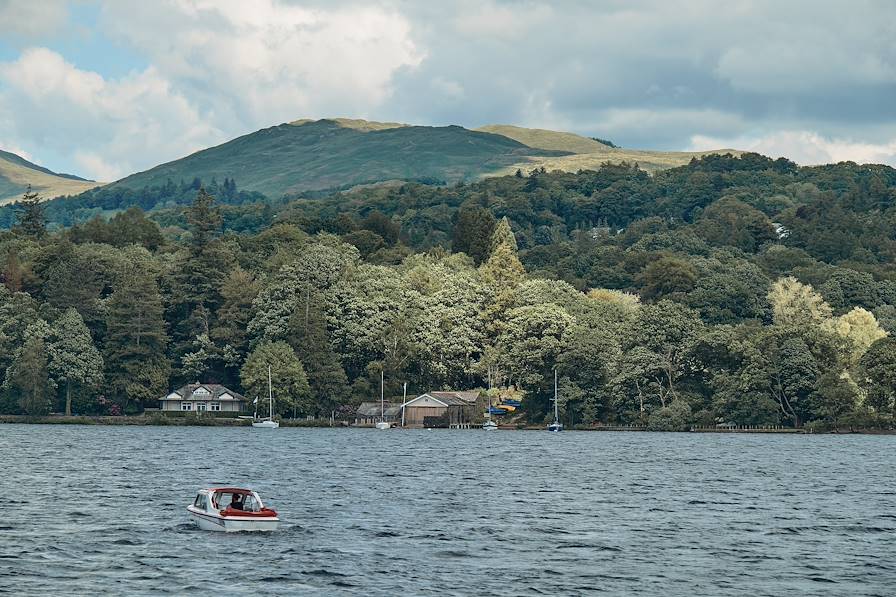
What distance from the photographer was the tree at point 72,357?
18150cm

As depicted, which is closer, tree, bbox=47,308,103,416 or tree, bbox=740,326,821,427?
tree, bbox=740,326,821,427

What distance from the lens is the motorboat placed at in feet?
204

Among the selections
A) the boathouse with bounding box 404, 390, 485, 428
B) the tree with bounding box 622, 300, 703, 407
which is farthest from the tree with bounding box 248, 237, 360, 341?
the tree with bounding box 622, 300, 703, 407

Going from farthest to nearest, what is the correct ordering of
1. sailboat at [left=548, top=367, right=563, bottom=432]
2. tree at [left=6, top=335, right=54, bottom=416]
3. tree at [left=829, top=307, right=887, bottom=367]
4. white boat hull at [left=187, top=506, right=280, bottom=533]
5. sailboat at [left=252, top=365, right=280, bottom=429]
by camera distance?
tree at [left=6, top=335, right=54, bottom=416] → sailboat at [left=252, top=365, right=280, bottom=429] → sailboat at [left=548, top=367, right=563, bottom=432] → tree at [left=829, top=307, right=887, bottom=367] → white boat hull at [left=187, top=506, right=280, bottom=533]

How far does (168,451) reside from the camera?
11912cm

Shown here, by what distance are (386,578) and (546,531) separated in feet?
50.8

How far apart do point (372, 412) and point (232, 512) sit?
125532 millimetres

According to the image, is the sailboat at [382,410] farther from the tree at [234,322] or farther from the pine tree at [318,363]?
the tree at [234,322]

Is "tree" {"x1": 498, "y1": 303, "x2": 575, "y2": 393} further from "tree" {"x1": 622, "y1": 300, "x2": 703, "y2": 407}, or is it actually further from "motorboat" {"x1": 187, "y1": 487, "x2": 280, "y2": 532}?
"motorboat" {"x1": 187, "y1": 487, "x2": 280, "y2": 532}

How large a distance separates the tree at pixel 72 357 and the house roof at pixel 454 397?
45529 mm

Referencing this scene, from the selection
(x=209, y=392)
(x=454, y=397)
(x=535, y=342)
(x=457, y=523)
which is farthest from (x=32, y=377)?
(x=457, y=523)

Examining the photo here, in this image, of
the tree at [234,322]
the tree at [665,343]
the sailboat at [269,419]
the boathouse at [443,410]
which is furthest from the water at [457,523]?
the tree at [234,322]

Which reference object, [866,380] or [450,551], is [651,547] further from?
[866,380]

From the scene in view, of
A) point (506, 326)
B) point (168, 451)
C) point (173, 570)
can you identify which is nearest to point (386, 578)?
point (173, 570)
